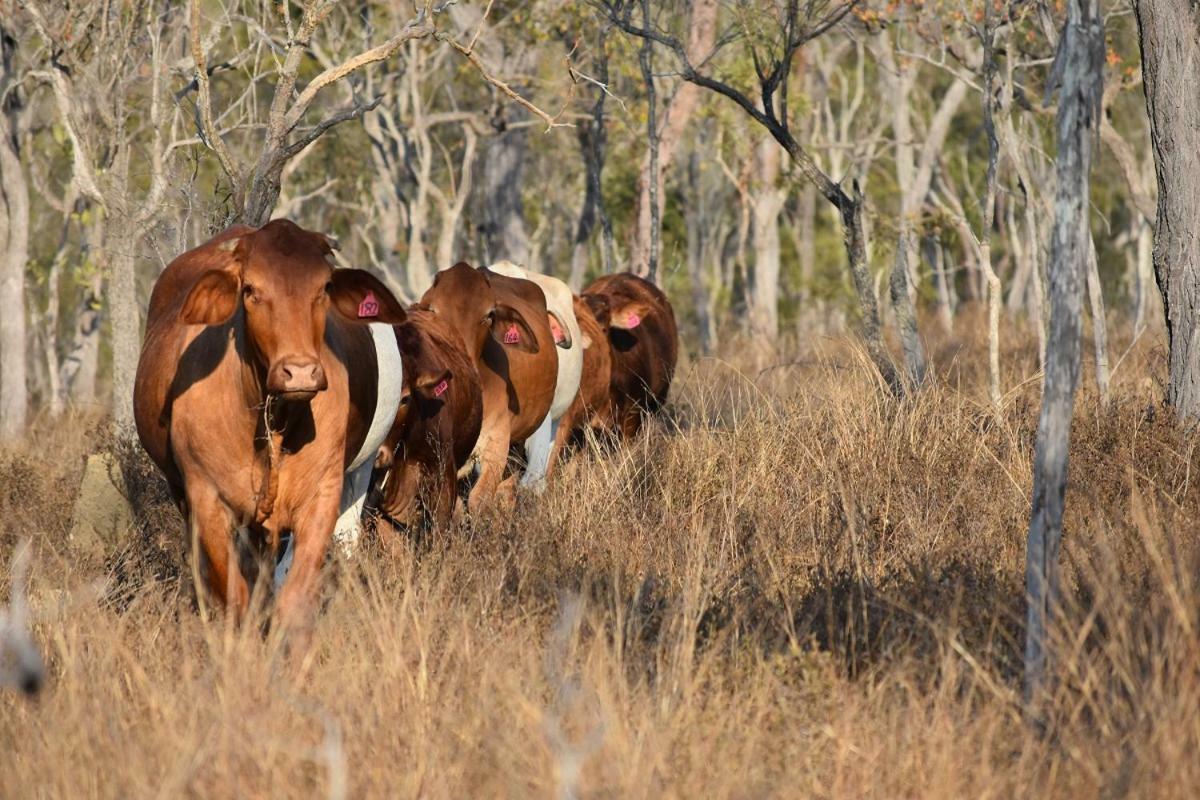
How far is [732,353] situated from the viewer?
1872cm

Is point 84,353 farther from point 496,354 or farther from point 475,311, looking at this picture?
point 475,311

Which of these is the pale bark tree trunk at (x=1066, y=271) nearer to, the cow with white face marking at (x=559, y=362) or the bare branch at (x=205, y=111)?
the bare branch at (x=205, y=111)

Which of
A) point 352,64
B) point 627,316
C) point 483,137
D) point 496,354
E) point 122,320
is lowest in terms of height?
point 496,354

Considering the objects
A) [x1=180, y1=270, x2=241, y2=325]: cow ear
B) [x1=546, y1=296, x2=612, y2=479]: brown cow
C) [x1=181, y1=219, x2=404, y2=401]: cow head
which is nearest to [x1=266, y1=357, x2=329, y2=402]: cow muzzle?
[x1=181, y1=219, x2=404, y2=401]: cow head

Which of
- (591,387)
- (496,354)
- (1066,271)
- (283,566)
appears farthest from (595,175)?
(1066,271)

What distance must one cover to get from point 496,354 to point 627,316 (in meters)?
2.71

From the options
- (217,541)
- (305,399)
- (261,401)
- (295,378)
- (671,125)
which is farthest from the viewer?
(671,125)

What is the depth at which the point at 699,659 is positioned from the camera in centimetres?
557

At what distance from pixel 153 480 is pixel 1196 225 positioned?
5.53 meters

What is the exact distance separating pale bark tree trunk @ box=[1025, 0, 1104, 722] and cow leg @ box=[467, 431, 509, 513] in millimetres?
4257

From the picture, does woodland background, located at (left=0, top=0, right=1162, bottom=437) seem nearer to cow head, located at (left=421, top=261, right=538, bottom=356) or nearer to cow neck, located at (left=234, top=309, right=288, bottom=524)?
cow head, located at (left=421, top=261, right=538, bottom=356)

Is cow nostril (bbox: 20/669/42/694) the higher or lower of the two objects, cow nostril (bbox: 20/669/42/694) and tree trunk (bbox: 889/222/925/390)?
the lower

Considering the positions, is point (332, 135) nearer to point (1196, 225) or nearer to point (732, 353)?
point (732, 353)

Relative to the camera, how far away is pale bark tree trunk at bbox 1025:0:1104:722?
17.1 feet
